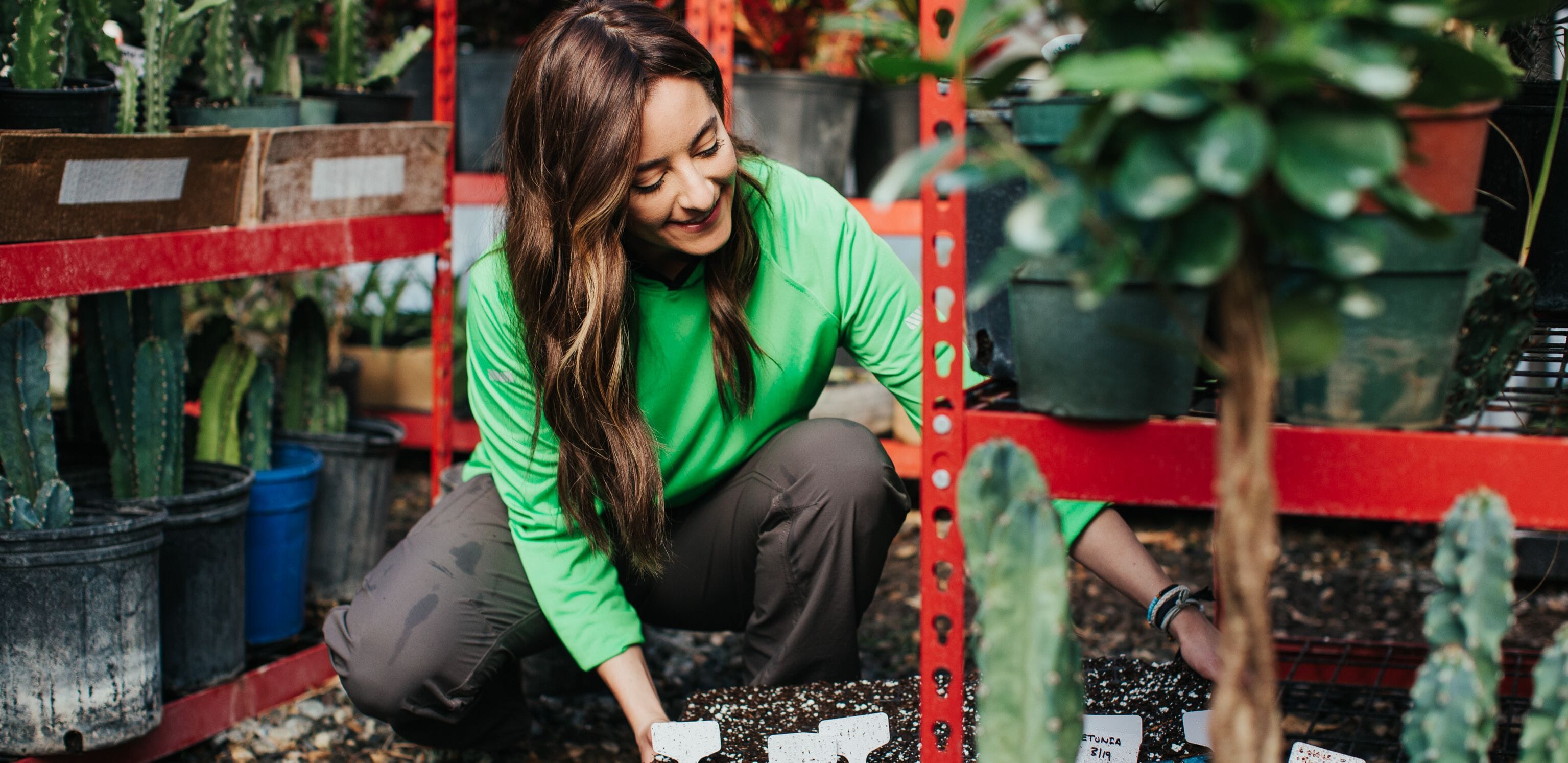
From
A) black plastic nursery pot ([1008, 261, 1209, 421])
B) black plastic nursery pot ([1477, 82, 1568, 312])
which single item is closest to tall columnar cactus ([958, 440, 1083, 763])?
black plastic nursery pot ([1008, 261, 1209, 421])

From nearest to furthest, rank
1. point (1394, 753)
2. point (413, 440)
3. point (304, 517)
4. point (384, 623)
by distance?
point (384, 623) < point (1394, 753) < point (304, 517) < point (413, 440)

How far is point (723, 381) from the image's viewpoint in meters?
1.53

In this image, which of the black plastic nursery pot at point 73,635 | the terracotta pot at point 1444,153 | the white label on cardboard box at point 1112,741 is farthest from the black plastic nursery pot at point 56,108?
the terracotta pot at point 1444,153

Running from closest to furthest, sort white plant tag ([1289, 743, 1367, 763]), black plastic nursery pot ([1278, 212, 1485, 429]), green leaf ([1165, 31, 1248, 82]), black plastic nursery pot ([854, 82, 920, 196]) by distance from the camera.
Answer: green leaf ([1165, 31, 1248, 82]), black plastic nursery pot ([1278, 212, 1485, 429]), white plant tag ([1289, 743, 1367, 763]), black plastic nursery pot ([854, 82, 920, 196])

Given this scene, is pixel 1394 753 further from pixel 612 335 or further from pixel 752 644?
pixel 612 335

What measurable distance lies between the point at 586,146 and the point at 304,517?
1.02m

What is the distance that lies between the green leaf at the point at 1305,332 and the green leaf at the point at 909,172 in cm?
21

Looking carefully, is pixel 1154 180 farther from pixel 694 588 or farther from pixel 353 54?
pixel 353 54

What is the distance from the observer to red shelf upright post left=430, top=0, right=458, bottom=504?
7.03 ft

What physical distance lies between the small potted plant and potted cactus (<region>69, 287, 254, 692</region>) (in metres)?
1.14

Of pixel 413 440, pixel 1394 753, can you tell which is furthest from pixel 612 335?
pixel 413 440

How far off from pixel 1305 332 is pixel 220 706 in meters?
1.62

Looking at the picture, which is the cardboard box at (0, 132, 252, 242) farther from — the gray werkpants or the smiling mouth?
the smiling mouth

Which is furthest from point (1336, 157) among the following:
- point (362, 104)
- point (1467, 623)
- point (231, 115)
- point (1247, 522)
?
point (362, 104)
